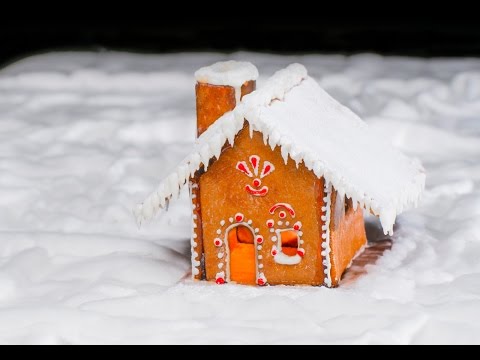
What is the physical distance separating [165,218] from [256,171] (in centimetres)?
157

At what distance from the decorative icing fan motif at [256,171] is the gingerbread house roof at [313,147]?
13 cm

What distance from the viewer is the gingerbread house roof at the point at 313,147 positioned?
650cm

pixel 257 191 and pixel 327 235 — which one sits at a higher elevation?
pixel 257 191

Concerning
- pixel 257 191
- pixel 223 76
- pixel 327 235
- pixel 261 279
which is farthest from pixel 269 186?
pixel 223 76

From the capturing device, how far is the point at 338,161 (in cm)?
663

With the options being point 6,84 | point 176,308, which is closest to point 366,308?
point 176,308

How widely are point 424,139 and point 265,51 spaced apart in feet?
8.54

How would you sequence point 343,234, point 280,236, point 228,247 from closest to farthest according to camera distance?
point 280,236 < point 228,247 < point 343,234

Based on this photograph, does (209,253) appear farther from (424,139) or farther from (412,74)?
(412,74)

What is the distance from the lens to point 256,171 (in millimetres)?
6676

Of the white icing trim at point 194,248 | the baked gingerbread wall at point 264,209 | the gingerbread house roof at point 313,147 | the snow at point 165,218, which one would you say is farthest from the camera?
the white icing trim at point 194,248

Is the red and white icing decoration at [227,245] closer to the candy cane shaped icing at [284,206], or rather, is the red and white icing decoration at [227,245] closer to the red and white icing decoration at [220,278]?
the red and white icing decoration at [220,278]

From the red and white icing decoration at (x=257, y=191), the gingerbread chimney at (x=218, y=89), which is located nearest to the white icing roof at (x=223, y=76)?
the gingerbread chimney at (x=218, y=89)

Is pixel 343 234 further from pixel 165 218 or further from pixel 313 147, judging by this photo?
pixel 165 218
